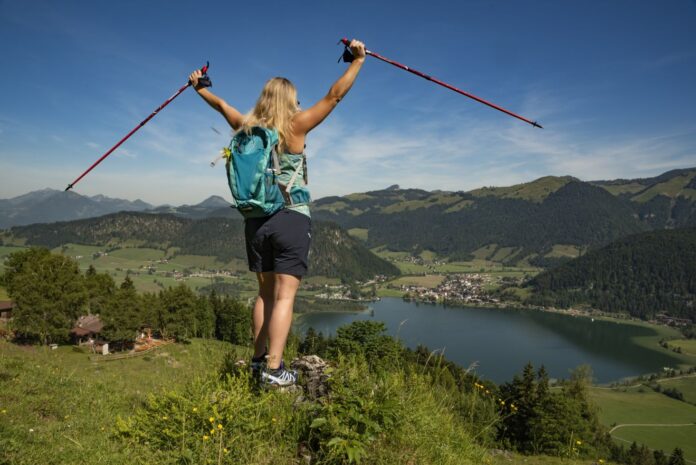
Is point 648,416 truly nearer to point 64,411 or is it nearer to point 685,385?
point 685,385

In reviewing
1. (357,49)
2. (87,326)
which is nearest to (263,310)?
(357,49)

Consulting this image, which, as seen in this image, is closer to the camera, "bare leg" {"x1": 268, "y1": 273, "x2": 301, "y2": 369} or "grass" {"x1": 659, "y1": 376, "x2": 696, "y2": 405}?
"bare leg" {"x1": 268, "y1": 273, "x2": 301, "y2": 369}

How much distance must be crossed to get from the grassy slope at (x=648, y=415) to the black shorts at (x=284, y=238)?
73415mm

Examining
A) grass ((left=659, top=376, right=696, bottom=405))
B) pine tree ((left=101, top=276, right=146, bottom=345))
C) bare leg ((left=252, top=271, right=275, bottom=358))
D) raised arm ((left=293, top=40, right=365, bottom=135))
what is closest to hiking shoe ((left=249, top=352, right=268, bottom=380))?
bare leg ((left=252, top=271, right=275, bottom=358))

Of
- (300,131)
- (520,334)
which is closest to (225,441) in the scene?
(300,131)

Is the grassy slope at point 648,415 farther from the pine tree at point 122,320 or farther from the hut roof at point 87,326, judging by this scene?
the hut roof at point 87,326

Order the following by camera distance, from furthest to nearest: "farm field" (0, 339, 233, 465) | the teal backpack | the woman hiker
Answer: the woman hiker
the teal backpack
"farm field" (0, 339, 233, 465)

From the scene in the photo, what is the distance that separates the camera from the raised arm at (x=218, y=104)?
4.12 metres

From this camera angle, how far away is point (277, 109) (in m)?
3.70

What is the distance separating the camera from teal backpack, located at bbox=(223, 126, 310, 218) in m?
3.48

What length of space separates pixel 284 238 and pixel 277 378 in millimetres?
1307

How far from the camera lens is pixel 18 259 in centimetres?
3366

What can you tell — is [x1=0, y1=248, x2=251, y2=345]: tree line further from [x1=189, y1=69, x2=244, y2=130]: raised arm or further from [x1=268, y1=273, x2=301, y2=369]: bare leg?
[x1=268, y1=273, x2=301, y2=369]: bare leg

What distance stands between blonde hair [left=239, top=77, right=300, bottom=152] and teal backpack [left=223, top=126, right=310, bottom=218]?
0.09m
